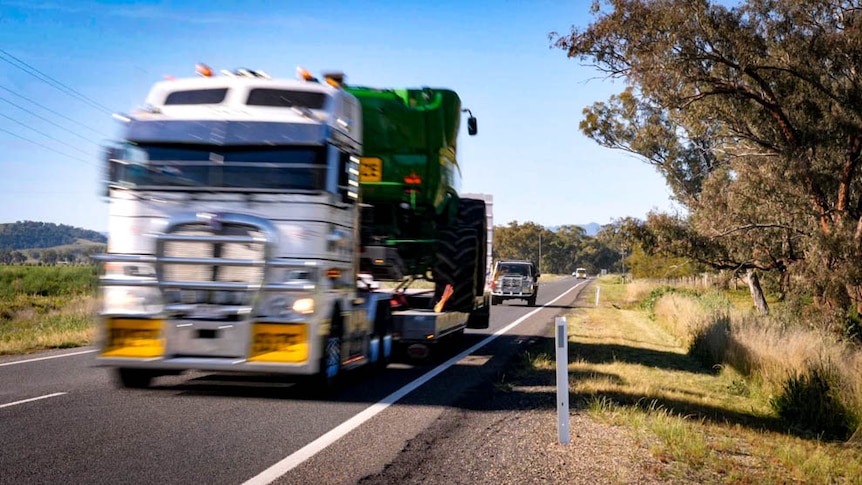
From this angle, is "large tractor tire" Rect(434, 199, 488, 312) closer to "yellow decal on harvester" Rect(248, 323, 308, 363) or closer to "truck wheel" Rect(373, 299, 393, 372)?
"truck wheel" Rect(373, 299, 393, 372)

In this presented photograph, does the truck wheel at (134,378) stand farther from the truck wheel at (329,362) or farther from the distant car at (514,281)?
the distant car at (514,281)

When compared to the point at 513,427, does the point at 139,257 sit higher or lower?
higher

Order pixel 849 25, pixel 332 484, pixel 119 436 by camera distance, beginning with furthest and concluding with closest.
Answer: pixel 849 25
pixel 119 436
pixel 332 484

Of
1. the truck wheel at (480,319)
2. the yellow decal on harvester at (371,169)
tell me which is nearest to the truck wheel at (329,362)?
the yellow decal on harvester at (371,169)

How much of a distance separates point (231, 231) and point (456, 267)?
5.83m

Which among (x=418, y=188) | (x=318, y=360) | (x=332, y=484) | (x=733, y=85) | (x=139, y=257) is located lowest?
(x=332, y=484)

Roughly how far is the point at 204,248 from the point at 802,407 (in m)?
7.64

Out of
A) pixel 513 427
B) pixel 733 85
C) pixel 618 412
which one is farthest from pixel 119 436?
pixel 733 85

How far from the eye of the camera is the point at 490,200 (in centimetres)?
1638

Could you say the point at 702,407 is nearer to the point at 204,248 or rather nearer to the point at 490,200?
the point at 204,248

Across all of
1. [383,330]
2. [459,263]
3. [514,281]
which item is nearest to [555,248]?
[514,281]

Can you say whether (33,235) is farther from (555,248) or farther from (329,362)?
(329,362)

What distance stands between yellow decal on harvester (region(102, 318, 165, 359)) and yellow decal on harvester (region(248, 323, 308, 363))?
0.96m

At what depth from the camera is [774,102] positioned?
19.6m
